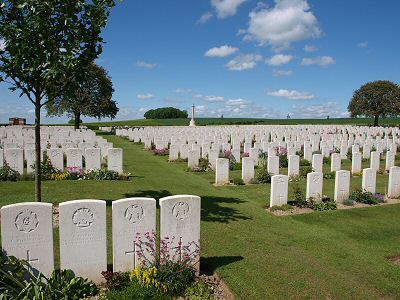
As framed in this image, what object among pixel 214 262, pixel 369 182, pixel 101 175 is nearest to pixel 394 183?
pixel 369 182

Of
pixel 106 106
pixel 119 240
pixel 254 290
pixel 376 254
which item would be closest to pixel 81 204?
pixel 119 240

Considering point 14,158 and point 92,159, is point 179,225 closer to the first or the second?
point 92,159

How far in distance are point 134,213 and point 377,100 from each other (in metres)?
56.8

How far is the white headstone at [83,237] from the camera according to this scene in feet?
16.2

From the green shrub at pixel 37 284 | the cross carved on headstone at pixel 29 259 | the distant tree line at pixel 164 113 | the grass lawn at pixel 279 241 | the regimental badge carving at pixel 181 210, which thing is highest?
the distant tree line at pixel 164 113

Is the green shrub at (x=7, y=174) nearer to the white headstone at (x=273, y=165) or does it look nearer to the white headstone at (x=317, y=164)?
the white headstone at (x=273, y=165)

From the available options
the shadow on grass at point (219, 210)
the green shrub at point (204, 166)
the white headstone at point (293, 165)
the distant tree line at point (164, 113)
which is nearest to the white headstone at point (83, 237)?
the shadow on grass at point (219, 210)

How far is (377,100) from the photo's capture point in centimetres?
5356

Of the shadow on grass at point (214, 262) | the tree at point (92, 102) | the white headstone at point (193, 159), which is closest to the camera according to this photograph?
the shadow on grass at point (214, 262)

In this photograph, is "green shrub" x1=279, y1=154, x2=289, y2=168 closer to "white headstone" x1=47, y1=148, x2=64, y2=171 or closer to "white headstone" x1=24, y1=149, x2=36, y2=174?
"white headstone" x1=47, y1=148, x2=64, y2=171

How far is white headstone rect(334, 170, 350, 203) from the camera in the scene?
35.6ft

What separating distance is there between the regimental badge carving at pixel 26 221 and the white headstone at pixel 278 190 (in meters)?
6.92

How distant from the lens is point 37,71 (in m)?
7.19

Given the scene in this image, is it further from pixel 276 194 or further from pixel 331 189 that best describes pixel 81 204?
pixel 331 189
